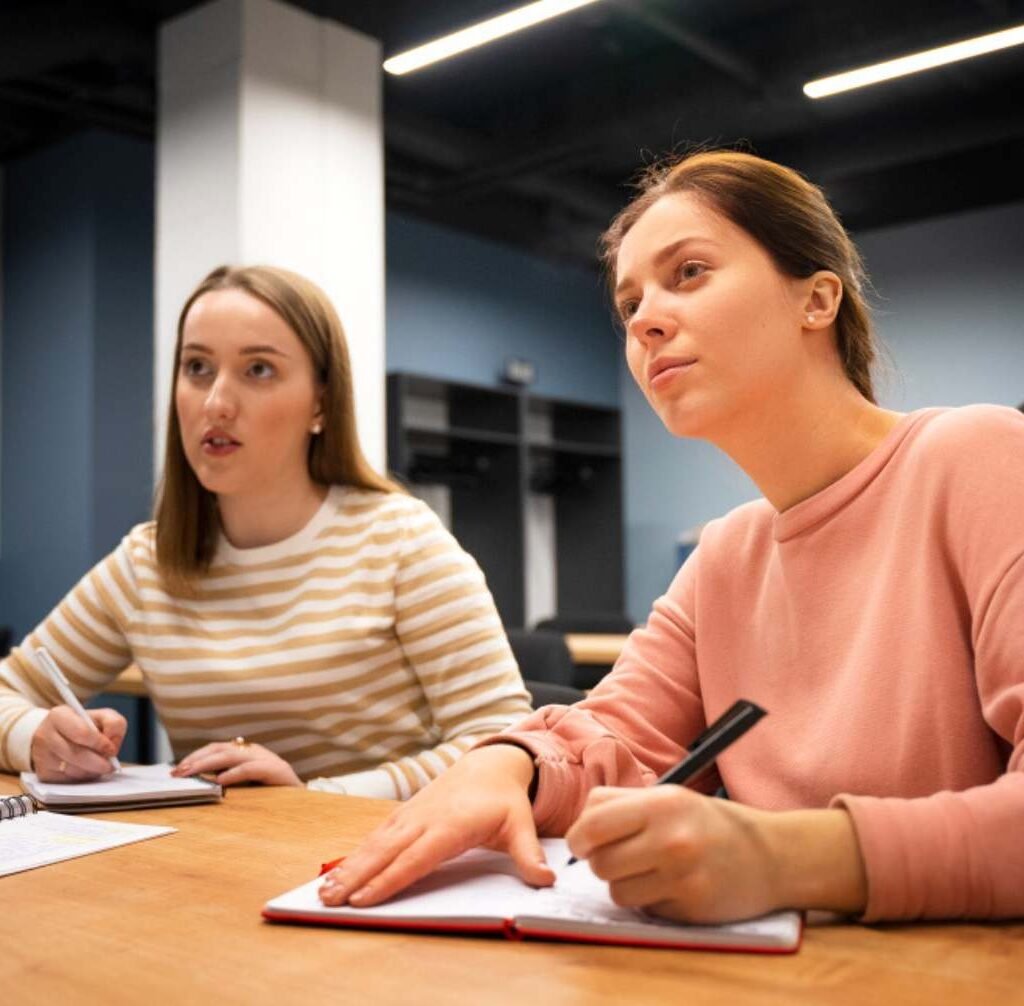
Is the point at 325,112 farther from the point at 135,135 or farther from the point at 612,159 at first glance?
the point at 612,159

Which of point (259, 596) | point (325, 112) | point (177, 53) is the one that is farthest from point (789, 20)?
point (259, 596)

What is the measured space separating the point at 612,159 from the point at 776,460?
217 inches

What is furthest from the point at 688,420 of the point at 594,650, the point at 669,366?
the point at 594,650

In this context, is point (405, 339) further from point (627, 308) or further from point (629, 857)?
point (629, 857)

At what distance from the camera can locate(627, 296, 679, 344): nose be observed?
43.8 inches

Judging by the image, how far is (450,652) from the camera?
170cm

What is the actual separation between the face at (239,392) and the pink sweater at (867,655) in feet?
2.66

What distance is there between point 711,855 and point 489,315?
6.45 meters

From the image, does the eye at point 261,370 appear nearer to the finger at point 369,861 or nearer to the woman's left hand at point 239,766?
the woman's left hand at point 239,766

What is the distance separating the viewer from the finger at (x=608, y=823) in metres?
0.74

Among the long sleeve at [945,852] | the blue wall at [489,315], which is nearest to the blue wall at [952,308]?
the blue wall at [489,315]

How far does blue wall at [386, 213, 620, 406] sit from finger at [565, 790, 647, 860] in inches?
226

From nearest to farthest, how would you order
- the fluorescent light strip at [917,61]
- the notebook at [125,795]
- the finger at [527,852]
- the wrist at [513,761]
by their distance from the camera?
the finger at [527,852]
the wrist at [513,761]
the notebook at [125,795]
the fluorescent light strip at [917,61]

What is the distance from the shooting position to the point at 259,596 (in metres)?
1.78
